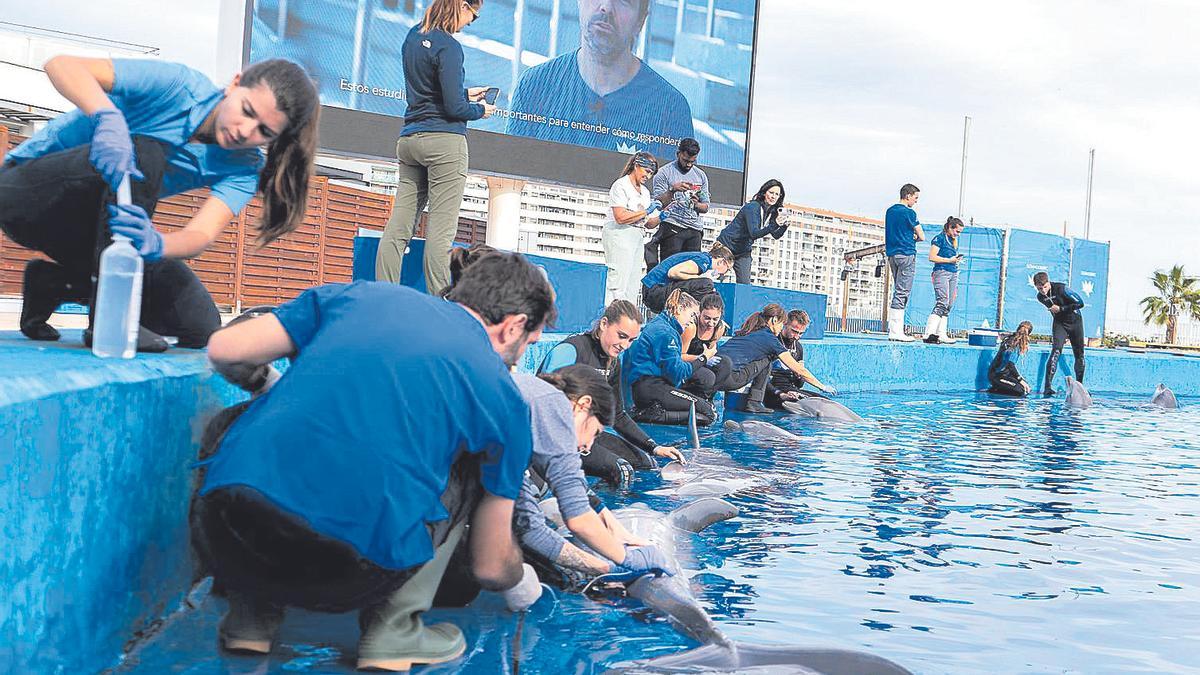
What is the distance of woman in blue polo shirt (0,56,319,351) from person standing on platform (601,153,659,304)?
271 inches

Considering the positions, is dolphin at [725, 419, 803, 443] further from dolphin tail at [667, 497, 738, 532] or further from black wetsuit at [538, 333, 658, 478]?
dolphin tail at [667, 497, 738, 532]

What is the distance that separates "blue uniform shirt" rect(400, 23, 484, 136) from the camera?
265 inches

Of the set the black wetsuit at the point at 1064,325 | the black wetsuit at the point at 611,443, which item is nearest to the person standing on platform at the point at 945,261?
the black wetsuit at the point at 1064,325

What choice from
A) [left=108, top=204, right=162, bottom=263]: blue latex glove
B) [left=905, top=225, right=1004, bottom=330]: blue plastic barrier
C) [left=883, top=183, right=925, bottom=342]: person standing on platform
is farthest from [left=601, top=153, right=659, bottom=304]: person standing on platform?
[left=905, top=225, right=1004, bottom=330]: blue plastic barrier

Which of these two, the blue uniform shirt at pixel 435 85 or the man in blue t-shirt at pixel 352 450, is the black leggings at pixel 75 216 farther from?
the blue uniform shirt at pixel 435 85

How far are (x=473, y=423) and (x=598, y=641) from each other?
1.23m

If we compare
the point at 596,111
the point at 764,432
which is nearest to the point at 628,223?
the point at 764,432

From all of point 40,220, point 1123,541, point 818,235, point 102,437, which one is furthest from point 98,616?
point 818,235

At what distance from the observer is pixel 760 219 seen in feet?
41.9

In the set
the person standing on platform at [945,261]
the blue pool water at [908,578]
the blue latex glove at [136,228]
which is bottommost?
the blue pool water at [908,578]

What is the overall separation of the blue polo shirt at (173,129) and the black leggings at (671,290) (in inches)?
276

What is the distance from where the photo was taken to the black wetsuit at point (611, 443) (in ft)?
22.1

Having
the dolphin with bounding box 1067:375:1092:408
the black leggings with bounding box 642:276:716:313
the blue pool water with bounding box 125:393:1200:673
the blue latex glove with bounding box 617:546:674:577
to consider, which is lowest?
the blue pool water with bounding box 125:393:1200:673

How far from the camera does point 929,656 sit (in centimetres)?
387
